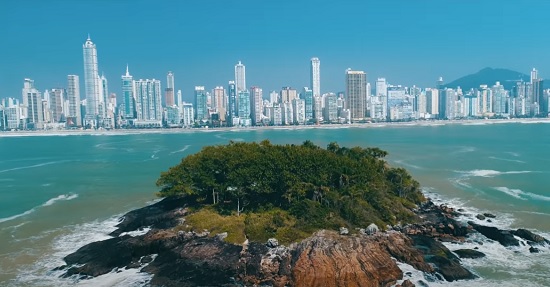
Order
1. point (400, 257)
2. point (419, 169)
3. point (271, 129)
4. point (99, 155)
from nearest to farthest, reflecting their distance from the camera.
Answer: point (400, 257) → point (419, 169) → point (99, 155) → point (271, 129)

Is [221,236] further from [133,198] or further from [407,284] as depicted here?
[133,198]

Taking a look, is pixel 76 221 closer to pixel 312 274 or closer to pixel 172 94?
pixel 312 274

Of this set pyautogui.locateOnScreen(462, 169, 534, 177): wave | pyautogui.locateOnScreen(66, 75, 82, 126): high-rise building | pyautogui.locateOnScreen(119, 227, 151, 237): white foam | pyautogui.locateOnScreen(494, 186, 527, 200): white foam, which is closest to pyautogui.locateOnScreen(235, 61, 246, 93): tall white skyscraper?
pyautogui.locateOnScreen(66, 75, 82, 126): high-rise building

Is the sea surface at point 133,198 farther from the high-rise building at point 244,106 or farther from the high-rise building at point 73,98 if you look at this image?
the high-rise building at point 73,98

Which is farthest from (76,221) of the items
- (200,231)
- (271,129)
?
(271,129)

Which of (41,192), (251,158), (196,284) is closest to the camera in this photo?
(196,284)

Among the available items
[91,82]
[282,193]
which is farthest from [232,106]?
[282,193]
